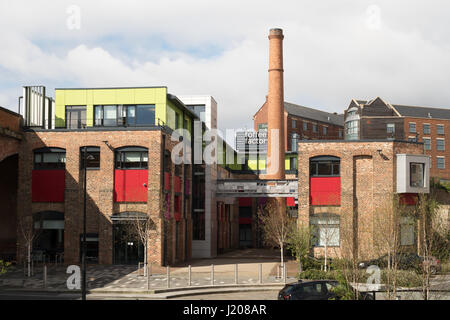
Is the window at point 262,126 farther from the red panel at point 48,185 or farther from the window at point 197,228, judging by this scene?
the red panel at point 48,185

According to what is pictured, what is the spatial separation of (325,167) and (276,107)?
15287 millimetres

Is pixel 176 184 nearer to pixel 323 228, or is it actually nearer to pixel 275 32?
pixel 323 228

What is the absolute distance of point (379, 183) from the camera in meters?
41.2

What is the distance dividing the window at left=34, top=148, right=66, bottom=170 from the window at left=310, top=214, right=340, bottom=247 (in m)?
19.8

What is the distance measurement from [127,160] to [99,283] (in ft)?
36.6

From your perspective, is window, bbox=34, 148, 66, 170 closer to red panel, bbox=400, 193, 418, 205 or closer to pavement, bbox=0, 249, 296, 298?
pavement, bbox=0, 249, 296, 298

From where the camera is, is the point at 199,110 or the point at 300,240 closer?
the point at 300,240

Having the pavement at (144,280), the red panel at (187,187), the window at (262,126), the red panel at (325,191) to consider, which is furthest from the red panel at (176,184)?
the window at (262,126)

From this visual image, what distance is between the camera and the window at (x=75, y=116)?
42.7 metres

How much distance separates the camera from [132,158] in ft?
127

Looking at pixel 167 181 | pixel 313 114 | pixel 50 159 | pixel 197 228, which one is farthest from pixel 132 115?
pixel 313 114

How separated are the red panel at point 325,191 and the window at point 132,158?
1364 centimetres

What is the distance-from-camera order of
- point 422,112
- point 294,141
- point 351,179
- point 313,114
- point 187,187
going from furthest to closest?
point 313,114, point 294,141, point 422,112, point 187,187, point 351,179
